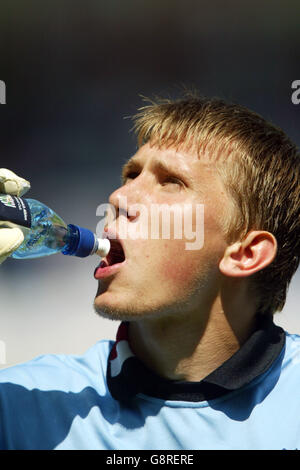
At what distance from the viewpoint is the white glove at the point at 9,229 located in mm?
812

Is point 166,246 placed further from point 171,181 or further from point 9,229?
point 9,229

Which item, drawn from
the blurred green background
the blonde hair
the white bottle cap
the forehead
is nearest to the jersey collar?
the blonde hair

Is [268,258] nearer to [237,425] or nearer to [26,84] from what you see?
[237,425]

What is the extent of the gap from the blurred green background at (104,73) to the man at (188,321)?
65.1 inches

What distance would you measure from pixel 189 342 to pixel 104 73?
8.00 ft

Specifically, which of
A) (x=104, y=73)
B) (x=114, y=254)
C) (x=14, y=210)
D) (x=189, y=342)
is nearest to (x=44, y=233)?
(x=114, y=254)

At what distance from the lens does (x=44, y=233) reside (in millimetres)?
1136

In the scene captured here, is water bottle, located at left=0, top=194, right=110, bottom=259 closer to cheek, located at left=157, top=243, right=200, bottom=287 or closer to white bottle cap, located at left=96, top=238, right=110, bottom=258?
white bottle cap, located at left=96, top=238, right=110, bottom=258

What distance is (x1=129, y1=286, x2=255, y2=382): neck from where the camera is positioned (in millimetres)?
1037

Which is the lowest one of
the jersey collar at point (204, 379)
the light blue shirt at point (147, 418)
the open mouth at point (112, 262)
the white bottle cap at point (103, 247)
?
the light blue shirt at point (147, 418)

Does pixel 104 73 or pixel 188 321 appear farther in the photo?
pixel 104 73

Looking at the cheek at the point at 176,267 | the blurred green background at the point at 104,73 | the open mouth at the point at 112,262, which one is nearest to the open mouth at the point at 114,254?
the open mouth at the point at 112,262

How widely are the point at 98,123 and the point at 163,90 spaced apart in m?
0.43

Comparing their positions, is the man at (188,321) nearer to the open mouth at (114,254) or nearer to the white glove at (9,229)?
the open mouth at (114,254)
